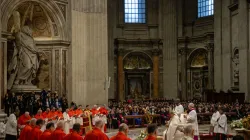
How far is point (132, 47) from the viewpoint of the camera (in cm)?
4225

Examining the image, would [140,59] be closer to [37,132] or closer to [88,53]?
[88,53]

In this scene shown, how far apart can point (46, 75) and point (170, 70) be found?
58.8 ft

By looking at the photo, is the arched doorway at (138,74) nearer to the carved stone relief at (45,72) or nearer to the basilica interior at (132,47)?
the basilica interior at (132,47)

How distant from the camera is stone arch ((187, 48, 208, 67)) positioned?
40656 millimetres

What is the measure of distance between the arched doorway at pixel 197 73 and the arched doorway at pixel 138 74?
372 centimetres

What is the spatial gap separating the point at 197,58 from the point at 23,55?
21029mm

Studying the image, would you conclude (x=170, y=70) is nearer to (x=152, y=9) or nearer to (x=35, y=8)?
(x=152, y=9)

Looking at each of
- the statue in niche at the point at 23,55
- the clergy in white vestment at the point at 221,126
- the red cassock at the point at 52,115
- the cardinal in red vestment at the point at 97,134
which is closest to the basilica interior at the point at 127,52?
the statue in niche at the point at 23,55

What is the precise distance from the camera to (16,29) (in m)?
23.6

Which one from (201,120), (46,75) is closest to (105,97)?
(46,75)

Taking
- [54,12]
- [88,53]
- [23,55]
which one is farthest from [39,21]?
[88,53]

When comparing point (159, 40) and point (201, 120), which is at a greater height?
point (159, 40)

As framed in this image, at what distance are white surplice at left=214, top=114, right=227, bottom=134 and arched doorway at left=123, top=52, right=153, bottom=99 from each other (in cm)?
2561

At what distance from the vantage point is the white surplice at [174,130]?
1173 cm
